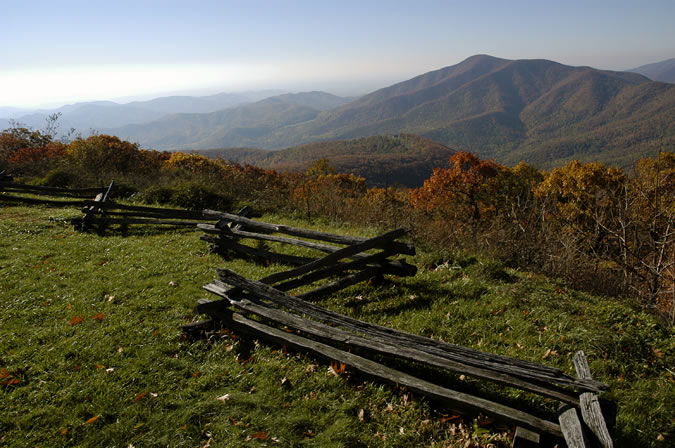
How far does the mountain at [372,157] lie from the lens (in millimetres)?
109875

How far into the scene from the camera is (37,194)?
1433 cm

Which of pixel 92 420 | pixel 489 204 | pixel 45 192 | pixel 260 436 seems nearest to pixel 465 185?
pixel 489 204

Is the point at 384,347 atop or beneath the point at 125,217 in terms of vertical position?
beneath

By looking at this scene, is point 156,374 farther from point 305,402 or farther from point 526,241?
point 526,241

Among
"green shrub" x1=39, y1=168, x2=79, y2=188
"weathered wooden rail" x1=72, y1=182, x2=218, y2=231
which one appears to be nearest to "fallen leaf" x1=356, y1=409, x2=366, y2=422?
"weathered wooden rail" x1=72, y1=182, x2=218, y2=231

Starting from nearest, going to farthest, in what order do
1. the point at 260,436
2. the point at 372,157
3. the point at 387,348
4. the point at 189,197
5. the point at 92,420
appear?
1. the point at 260,436
2. the point at 92,420
3. the point at 387,348
4. the point at 189,197
5. the point at 372,157

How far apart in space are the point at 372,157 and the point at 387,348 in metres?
129

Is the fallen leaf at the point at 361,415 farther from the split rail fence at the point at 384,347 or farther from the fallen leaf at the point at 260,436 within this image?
the fallen leaf at the point at 260,436

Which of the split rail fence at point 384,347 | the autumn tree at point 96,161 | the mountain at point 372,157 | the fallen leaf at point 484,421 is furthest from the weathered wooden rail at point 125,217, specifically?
the mountain at point 372,157

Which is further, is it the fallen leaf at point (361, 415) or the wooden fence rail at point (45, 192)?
the wooden fence rail at point (45, 192)

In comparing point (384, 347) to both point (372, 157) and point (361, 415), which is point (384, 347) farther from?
point (372, 157)

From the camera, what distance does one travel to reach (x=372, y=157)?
130m

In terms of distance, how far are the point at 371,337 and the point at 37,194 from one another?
1665cm

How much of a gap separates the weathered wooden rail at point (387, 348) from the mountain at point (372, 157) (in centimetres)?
9157
